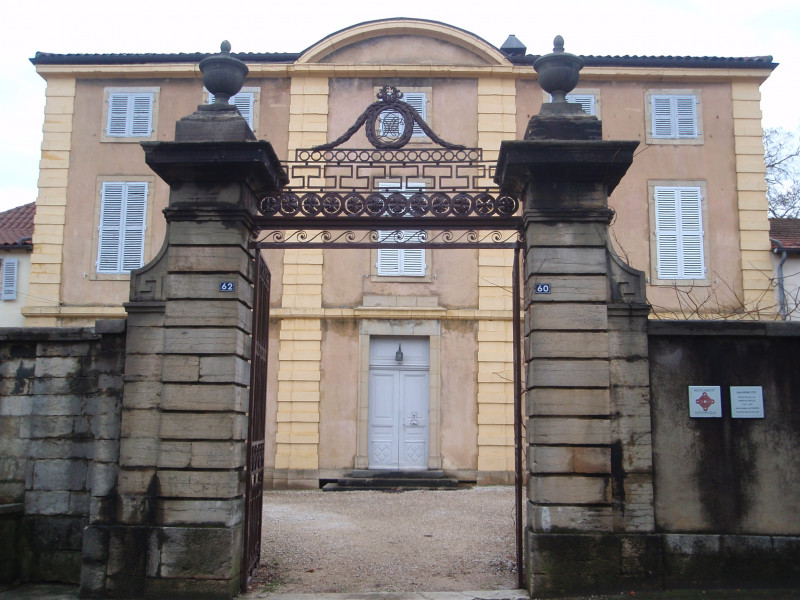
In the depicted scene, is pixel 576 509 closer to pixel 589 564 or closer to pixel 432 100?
pixel 589 564

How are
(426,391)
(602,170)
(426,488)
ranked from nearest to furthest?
(602,170) → (426,488) → (426,391)

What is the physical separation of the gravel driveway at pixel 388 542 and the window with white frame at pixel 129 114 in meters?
7.62

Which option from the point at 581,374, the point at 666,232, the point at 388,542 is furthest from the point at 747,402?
the point at 666,232

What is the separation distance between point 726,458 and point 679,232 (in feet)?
30.6

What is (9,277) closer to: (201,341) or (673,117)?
(201,341)

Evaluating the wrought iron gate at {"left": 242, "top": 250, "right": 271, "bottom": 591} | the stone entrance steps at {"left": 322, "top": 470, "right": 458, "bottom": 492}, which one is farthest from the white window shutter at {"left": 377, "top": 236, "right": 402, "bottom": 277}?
the wrought iron gate at {"left": 242, "top": 250, "right": 271, "bottom": 591}

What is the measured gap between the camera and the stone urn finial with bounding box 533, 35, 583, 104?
22.7 ft

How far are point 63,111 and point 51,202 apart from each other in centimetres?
187

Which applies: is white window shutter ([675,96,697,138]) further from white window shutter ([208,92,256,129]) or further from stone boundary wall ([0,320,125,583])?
stone boundary wall ([0,320,125,583])

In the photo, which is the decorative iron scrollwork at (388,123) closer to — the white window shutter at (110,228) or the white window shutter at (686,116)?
the white window shutter at (110,228)

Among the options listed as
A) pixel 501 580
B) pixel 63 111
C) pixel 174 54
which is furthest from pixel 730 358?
pixel 63 111

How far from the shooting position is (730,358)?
6609 mm

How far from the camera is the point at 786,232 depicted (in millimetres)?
16016

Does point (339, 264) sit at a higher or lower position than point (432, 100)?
lower
